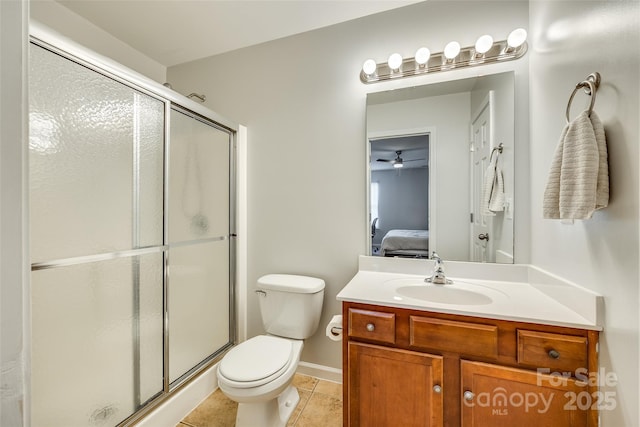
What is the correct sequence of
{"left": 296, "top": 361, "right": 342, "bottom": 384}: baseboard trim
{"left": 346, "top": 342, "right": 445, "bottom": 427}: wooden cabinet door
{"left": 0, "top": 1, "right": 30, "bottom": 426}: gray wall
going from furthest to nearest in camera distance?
{"left": 296, "top": 361, "right": 342, "bottom": 384}: baseboard trim, {"left": 346, "top": 342, "right": 445, "bottom": 427}: wooden cabinet door, {"left": 0, "top": 1, "right": 30, "bottom": 426}: gray wall

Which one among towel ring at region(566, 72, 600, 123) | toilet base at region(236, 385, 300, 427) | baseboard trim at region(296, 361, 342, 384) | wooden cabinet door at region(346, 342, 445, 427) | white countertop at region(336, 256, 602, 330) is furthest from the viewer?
baseboard trim at region(296, 361, 342, 384)

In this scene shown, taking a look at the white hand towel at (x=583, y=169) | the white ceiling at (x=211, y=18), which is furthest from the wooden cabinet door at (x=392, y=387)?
the white ceiling at (x=211, y=18)

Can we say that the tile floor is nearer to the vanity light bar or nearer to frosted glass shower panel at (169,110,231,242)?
frosted glass shower panel at (169,110,231,242)

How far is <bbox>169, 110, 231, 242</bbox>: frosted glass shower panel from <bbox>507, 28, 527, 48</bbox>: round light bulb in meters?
1.78

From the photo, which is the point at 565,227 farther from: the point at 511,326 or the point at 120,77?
the point at 120,77

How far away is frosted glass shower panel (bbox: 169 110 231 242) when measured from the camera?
1605mm

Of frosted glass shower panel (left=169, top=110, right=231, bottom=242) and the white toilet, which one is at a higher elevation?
frosted glass shower panel (left=169, top=110, right=231, bottom=242)

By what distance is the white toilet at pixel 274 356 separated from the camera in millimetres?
1297

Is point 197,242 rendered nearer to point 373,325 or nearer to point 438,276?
point 373,325

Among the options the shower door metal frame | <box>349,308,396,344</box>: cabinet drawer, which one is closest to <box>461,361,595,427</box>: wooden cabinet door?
<box>349,308,396,344</box>: cabinet drawer

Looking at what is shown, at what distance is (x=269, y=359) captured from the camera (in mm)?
1430

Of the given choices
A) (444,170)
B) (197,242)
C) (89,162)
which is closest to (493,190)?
(444,170)

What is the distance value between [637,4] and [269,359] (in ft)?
6.21

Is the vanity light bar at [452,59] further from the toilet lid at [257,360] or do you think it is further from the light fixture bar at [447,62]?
the toilet lid at [257,360]
